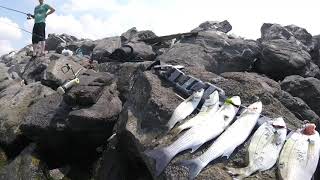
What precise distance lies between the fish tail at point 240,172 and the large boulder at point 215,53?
24.0ft

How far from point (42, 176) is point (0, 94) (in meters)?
5.30

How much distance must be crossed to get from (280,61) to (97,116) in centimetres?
743

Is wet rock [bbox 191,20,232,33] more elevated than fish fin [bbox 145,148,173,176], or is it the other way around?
fish fin [bbox 145,148,173,176]

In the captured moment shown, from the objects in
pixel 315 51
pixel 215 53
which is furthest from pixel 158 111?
pixel 315 51

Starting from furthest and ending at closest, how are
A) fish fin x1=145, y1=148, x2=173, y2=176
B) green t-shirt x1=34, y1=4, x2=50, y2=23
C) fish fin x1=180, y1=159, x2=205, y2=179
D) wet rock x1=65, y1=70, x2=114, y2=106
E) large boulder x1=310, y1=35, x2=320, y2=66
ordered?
large boulder x1=310, y1=35, x2=320, y2=66, green t-shirt x1=34, y1=4, x2=50, y2=23, wet rock x1=65, y1=70, x2=114, y2=106, fish fin x1=145, y1=148, x2=173, y2=176, fish fin x1=180, y1=159, x2=205, y2=179

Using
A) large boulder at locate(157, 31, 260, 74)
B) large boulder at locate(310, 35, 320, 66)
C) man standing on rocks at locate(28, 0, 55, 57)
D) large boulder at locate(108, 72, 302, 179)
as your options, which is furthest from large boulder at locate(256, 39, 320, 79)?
man standing on rocks at locate(28, 0, 55, 57)

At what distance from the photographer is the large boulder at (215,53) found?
50.5ft

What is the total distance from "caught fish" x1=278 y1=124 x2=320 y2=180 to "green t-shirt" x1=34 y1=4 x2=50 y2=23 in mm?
12069

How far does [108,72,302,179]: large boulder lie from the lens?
8.91 metres

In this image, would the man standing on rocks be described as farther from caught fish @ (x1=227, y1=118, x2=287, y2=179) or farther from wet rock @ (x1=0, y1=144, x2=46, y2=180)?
caught fish @ (x1=227, y1=118, x2=287, y2=179)

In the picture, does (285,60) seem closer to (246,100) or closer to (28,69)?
(246,100)

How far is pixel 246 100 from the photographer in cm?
1033

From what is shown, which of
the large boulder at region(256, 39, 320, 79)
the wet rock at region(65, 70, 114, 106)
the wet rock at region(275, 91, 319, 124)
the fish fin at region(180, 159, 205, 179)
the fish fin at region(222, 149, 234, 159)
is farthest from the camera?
the large boulder at region(256, 39, 320, 79)

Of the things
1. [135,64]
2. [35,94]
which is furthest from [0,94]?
[135,64]
